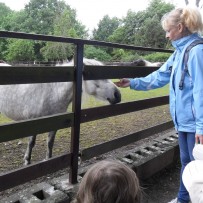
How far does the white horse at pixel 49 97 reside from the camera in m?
3.62

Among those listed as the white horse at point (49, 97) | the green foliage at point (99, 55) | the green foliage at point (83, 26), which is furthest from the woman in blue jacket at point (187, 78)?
the green foliage at point (83, 26)

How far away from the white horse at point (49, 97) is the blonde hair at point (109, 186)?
7.63 feet

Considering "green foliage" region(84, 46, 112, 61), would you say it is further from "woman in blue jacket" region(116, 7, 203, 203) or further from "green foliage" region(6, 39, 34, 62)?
"woman in blue jacket" region(116, 7, 203, 203)

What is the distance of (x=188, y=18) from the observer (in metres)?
2.33

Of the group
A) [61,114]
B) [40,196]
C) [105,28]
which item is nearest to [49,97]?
[61,114]

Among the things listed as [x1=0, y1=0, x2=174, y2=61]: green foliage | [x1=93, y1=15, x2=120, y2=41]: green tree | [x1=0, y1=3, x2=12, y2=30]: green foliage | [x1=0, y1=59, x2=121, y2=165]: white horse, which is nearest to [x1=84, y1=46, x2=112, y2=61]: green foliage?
[x1=0, y1=0, x2=174, y2=61]: green foliage

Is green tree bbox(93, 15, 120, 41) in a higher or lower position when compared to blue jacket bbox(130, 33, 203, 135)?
higher

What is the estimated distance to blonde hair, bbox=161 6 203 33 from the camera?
233 centimetres

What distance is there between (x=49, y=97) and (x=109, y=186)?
282cm

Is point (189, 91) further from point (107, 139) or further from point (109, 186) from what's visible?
point (107, 139)

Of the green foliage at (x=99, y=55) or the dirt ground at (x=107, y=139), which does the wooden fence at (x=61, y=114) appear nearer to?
the dirt ground at (x=107, y=139)

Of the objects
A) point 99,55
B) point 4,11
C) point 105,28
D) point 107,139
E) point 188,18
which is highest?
point 4,11

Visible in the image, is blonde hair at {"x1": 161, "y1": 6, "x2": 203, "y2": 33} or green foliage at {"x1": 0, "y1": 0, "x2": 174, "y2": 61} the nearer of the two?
blonde hair at {"x1": 161, "y1": 6, "x2": 203, "y2": 33}

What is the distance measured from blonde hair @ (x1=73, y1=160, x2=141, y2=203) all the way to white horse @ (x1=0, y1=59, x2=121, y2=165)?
7.63 feet
